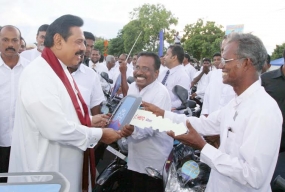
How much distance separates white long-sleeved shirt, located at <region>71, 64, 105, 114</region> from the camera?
12.5ft

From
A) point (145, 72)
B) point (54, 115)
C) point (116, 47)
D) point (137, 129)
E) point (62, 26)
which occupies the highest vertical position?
point (62, 26)

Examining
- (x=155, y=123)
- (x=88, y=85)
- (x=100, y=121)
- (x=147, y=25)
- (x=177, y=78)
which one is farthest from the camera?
(x=147, y=25)

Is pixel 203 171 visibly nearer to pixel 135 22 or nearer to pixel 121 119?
pixel 121 119

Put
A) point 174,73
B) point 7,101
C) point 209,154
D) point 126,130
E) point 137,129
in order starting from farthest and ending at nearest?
point 174,73
point 7,101
point 137,129
point 126,130
point 209,154

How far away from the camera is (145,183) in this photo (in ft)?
10.7

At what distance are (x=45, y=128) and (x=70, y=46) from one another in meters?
0.67

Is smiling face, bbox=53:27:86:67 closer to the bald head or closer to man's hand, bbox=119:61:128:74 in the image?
the bald head

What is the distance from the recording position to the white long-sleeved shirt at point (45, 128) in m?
2.12

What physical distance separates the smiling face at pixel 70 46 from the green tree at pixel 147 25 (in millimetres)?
57827

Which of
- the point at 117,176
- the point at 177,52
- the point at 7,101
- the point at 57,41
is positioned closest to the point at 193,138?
the point at 57,41

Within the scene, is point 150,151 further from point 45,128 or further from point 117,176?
point 45,128

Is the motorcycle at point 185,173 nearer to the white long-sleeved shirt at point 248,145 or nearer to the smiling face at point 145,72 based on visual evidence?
the white long-sleeved shirt at point 248,145

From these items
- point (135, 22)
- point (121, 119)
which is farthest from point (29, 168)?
point (135, 22)

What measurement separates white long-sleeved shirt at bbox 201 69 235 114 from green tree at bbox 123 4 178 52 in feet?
A: 182
